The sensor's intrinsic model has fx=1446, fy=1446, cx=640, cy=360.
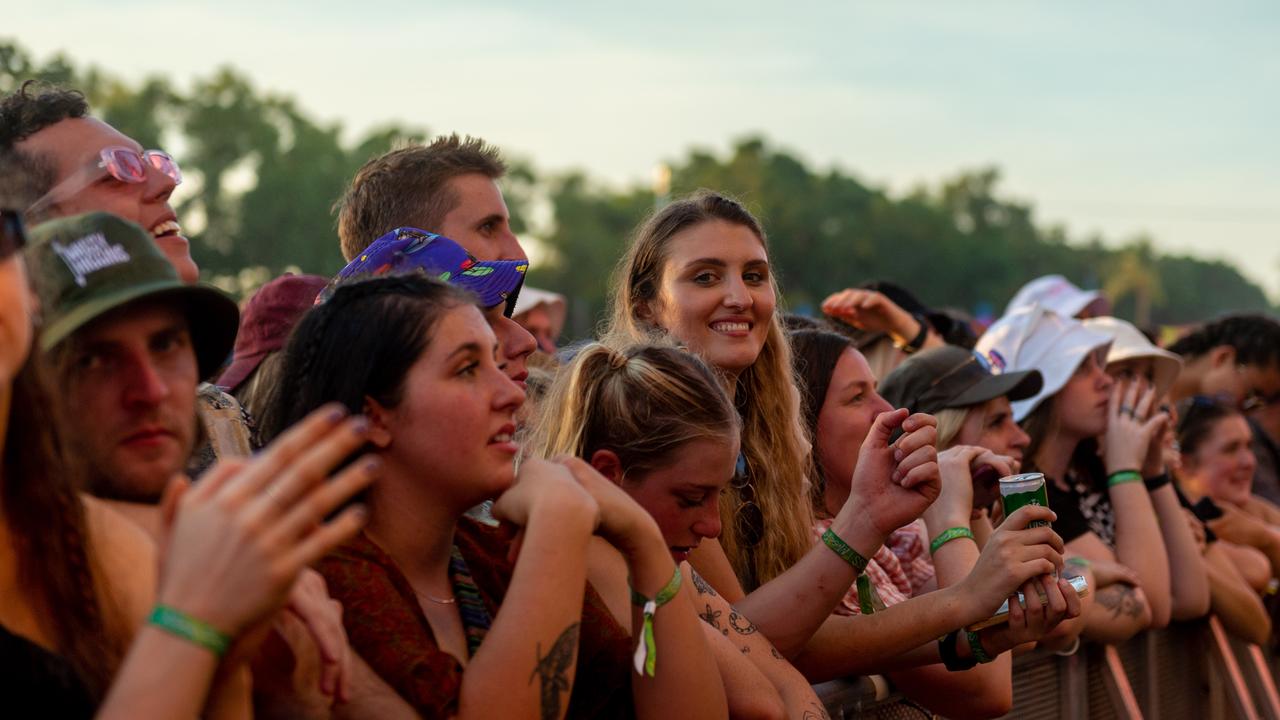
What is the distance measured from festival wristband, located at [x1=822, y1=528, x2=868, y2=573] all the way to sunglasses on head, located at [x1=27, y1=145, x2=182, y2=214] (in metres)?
2.07

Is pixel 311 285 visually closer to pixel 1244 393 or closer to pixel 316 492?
pixel 316 492

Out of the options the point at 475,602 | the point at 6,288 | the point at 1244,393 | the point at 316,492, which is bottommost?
the point at 1244,393

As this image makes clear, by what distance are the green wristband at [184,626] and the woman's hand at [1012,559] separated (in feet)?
8.71

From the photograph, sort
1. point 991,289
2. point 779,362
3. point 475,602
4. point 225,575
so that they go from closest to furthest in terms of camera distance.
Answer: point 225,575
point 475,602
point 779,362
point 991,289

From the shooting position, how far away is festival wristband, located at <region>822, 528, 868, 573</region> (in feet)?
13.1

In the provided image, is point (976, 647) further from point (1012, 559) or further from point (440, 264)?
point (440, 264)

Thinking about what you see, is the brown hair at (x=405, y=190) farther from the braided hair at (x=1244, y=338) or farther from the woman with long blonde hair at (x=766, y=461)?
the braided hair at (x=1244, y=338)

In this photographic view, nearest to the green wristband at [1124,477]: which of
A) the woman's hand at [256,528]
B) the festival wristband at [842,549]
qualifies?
the festival wristband at [842,549]

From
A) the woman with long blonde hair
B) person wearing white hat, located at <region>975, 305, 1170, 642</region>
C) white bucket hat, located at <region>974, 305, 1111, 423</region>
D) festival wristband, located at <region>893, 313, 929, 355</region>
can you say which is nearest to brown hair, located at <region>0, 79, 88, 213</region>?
the woman with long blonde hair

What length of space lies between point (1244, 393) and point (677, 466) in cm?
652

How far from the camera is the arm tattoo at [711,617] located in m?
3.68

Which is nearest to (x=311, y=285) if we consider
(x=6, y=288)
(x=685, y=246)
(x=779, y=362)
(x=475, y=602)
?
(x=685, y=246)

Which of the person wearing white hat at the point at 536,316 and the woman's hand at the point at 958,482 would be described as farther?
the person wearing white hat at the point at 536,316

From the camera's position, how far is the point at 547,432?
3.92 m
